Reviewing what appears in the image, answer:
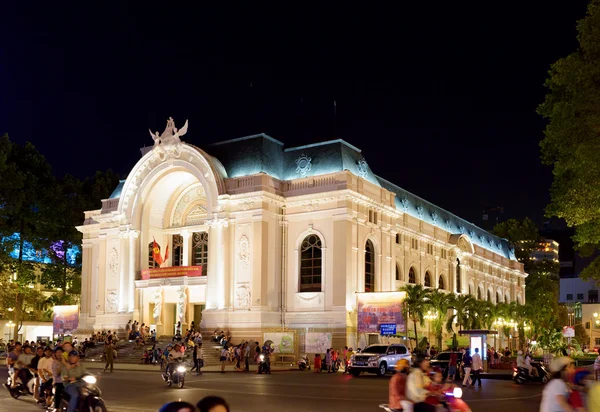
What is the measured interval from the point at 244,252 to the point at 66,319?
16.5 meters

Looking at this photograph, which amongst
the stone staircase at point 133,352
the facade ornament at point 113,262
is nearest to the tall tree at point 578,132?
the stone staircase at point 133,352

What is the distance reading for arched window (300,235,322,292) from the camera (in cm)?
4875

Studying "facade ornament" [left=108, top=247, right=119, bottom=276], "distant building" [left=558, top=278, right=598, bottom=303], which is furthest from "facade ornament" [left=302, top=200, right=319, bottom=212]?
"distant building" [left=558, top=278, right=598, bottom=303]

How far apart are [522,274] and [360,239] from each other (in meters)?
45.2

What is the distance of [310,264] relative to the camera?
162 ft

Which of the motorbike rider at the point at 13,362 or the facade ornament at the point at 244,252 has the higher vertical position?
the facade ornament at the point at 244,252

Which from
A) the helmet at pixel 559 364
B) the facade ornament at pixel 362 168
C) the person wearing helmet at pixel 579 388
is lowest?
the person wearing helmet at pixel 579 388

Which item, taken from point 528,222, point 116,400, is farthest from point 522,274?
point 116,400

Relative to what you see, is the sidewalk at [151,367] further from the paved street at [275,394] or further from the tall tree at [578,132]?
the tall tree at [578,132]

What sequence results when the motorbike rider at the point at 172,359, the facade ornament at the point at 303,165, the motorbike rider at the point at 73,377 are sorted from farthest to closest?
the facade ornament at the point at 303,165
the motorbike rider at the point at 172,359
the motorbike rider at the point at 73,377

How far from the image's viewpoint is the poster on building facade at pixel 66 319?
5544 cm

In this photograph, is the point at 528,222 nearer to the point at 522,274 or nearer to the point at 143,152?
the point at 522,274

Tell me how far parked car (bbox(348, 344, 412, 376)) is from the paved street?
3.68 m

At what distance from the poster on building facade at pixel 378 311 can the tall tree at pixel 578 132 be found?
15.8m
